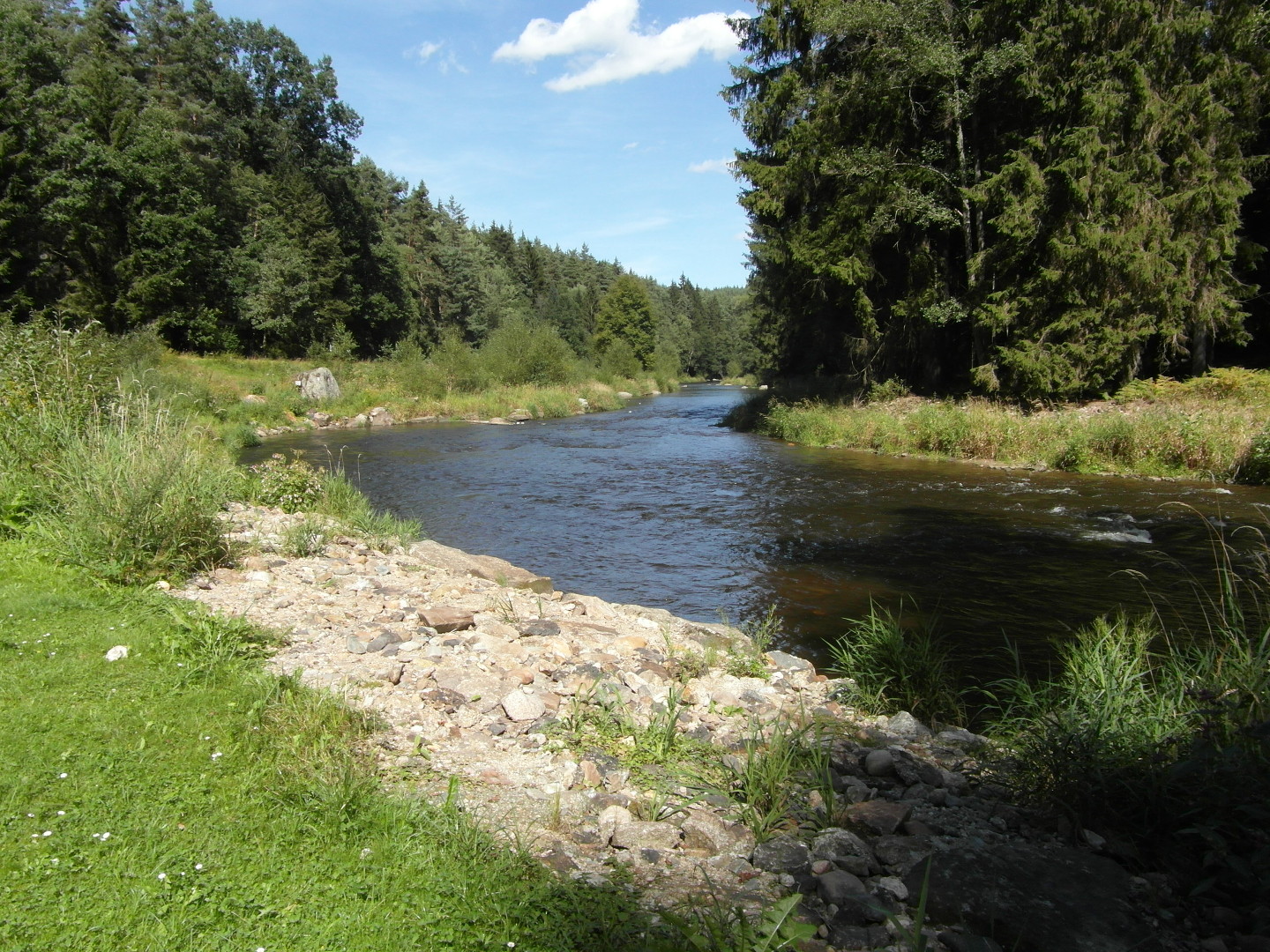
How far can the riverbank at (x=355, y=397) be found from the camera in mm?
31156

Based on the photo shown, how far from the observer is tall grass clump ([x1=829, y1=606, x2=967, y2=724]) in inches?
Answer: 254

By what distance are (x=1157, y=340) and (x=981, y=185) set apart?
714 centimetres

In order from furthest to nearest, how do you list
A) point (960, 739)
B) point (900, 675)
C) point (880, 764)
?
point (900, 675)
point (960, 739)
point (880, 764)

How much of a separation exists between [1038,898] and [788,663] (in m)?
4.02

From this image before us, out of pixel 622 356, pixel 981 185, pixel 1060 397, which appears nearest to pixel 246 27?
pixel 622 356

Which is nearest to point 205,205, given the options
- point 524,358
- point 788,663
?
point 524,358

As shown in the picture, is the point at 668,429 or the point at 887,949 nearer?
the point at 887,949

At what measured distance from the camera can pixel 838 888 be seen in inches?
135

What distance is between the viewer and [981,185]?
2322 centimetres

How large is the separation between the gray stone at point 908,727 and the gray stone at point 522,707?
2.60 m

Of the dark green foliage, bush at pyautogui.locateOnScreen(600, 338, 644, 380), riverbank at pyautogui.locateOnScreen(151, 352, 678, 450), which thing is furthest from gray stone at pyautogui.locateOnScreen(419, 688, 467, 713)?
the dark green foliage

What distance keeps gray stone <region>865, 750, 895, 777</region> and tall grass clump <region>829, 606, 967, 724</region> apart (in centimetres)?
143

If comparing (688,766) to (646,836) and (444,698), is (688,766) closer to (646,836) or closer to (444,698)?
(646,836)

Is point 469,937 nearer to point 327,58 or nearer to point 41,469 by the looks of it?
point 41,469
